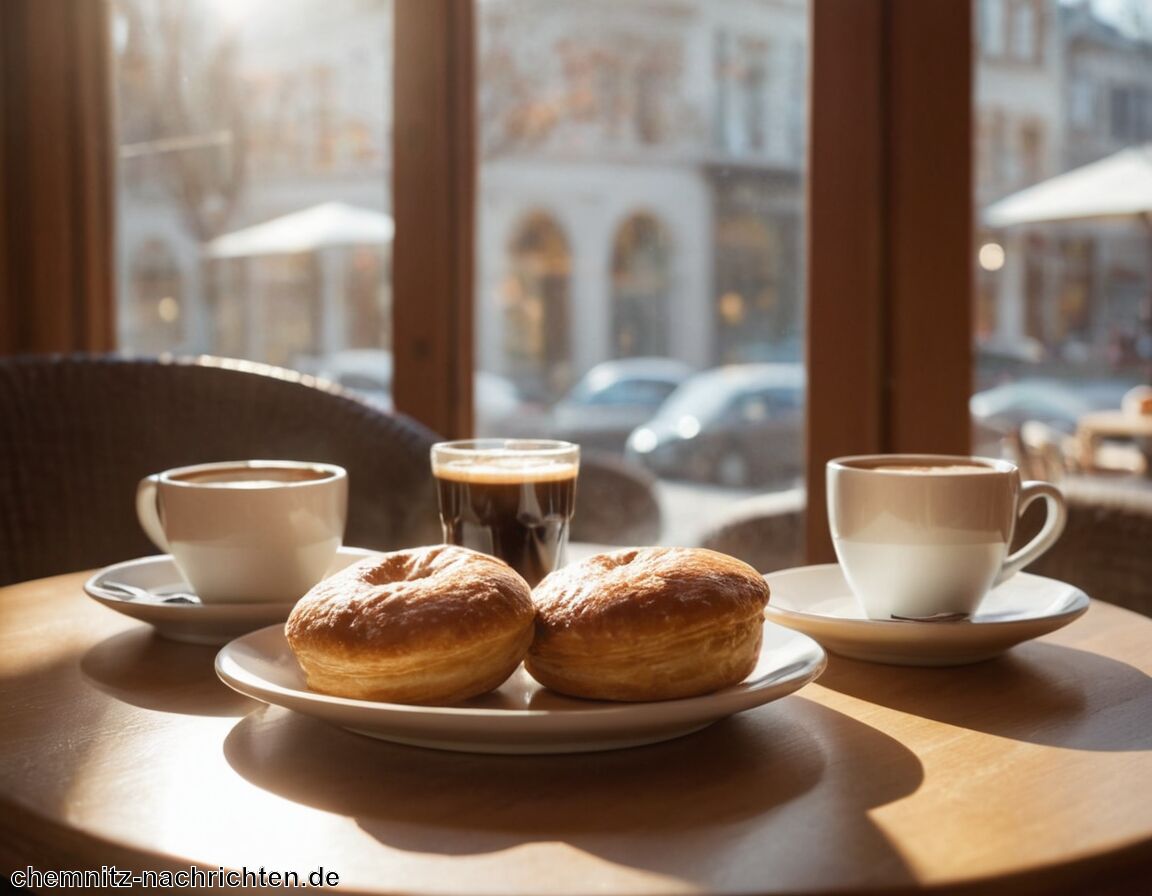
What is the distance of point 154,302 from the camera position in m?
2.92

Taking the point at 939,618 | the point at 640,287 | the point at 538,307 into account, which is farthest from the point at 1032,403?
the point at 939,618

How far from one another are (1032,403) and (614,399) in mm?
759

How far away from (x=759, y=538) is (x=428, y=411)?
737mm

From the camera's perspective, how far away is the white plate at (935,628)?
806 mm

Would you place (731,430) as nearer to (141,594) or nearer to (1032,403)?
(1032,403)

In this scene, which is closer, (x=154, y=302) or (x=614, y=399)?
(x=614, y=399)

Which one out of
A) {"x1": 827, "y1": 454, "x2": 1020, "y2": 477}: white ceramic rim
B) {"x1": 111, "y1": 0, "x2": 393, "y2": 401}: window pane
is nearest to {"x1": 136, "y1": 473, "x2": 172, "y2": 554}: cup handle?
{"x1": 827, "y1": 454, "x2": 1020, "y2": 477}: white ceramic rim

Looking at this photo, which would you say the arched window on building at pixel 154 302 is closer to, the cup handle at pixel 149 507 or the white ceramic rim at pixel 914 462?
the cup handle at pixel 149 507

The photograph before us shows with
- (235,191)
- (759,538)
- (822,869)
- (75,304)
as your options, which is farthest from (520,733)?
(75,304)

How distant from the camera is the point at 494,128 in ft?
7.47

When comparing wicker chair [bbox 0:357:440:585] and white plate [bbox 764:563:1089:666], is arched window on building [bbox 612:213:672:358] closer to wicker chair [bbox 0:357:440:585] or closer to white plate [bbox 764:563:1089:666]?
wicker chair [bbox 0:357:440:585]

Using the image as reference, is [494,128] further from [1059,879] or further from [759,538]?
[1059,879]

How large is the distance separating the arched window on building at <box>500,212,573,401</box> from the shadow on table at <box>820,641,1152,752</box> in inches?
59.1

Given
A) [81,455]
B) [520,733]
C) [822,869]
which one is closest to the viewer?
[822,869]
